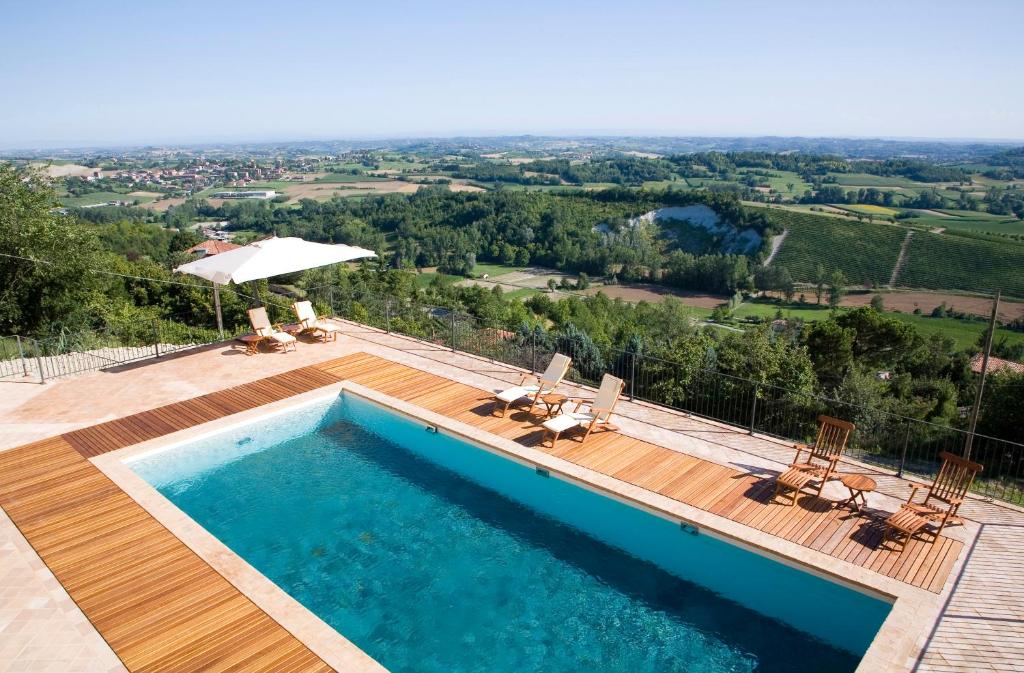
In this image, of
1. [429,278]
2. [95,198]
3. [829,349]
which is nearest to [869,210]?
[429,278]

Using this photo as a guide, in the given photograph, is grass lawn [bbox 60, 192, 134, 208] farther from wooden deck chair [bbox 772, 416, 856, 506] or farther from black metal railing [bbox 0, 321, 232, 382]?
wooden deck chair [bbox 772, 416, 856, 506]

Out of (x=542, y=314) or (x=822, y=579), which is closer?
(x=822, y=579)

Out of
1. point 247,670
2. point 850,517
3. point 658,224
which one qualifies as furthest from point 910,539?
point 658,224

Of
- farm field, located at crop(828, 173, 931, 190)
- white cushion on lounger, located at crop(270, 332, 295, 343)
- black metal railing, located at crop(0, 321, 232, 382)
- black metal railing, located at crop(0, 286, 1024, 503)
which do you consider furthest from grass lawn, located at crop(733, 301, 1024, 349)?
farm field, located at crop(828, 173, 931, 190)

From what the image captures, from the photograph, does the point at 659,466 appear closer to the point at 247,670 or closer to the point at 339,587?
the point at 339,587

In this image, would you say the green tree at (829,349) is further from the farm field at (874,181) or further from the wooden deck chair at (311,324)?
the farm field at (874,181)

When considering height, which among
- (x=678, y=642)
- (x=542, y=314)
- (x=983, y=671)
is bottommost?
(x=542, y=314)

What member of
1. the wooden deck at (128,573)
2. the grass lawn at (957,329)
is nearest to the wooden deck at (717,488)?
the wooden deck at (128,573)
